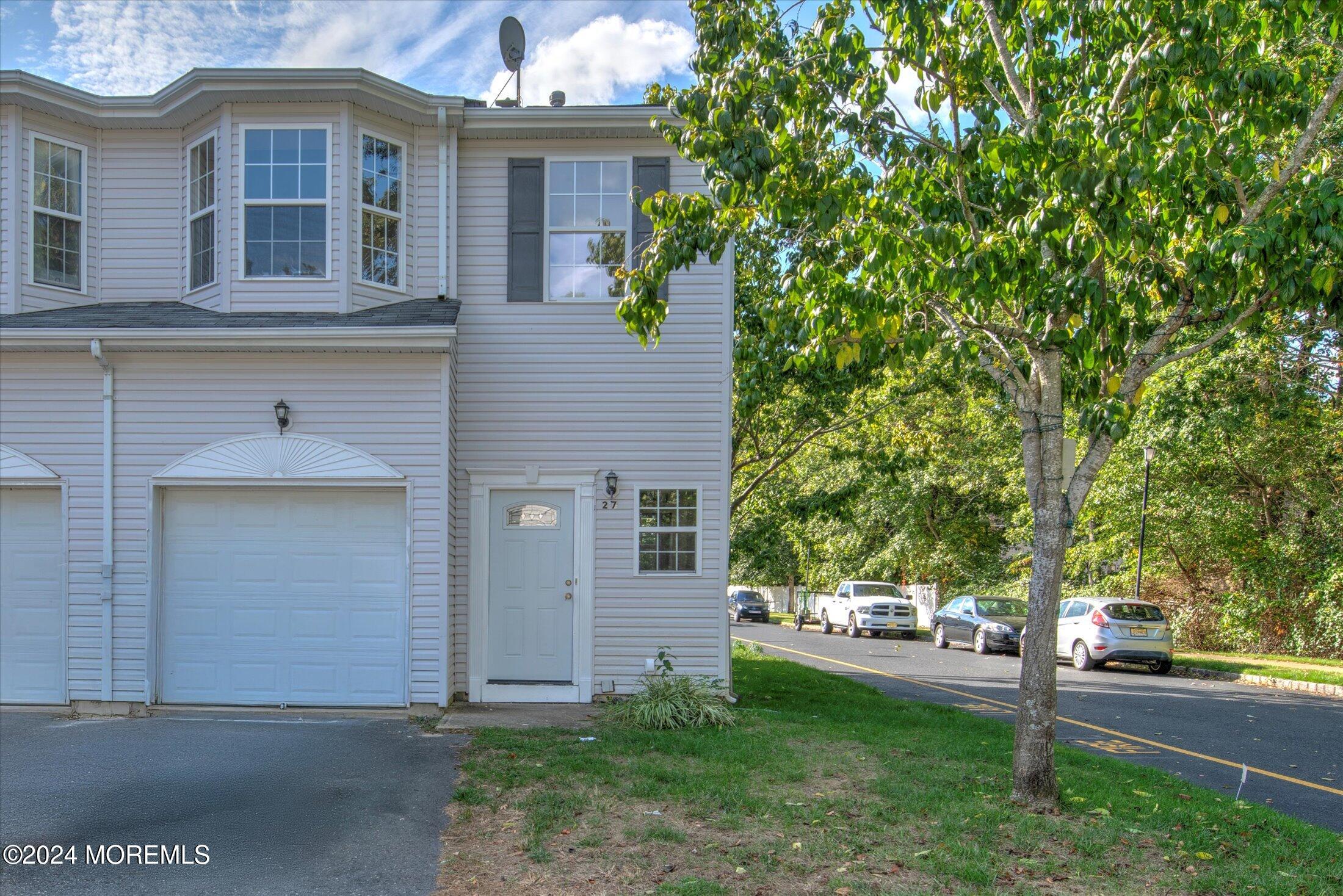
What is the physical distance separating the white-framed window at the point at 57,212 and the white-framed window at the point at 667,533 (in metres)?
6.69

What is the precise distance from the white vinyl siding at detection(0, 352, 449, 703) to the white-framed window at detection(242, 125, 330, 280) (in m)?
1.04

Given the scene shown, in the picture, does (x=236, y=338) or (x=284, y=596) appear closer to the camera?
(x=236, y=338)

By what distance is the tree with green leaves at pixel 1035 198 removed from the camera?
19.2ft

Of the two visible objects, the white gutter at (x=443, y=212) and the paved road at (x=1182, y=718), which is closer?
the paved road at (x=1182, y=718)

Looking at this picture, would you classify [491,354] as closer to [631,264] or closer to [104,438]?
[631,264]

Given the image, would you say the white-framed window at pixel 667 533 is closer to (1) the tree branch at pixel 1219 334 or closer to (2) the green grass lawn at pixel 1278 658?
(1) the tree branch at pixel 1219 334

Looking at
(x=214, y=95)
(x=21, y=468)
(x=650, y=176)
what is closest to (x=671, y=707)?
(x=650, y=176)

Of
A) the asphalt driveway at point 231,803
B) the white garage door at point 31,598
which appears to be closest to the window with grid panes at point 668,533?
the asphalt driveway at point 231,803

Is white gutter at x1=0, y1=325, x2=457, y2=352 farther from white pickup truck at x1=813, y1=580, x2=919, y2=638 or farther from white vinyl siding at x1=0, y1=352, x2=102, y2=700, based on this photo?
white pickup truck at x1=813, y1=580, x2=919, y2=638

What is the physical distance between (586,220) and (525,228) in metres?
0.69

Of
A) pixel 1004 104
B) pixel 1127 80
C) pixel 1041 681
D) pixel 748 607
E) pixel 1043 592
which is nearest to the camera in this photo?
pixel 1127 80

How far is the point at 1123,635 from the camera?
1769cm

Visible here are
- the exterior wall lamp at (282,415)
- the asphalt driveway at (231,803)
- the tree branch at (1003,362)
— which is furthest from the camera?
the exterior wall lamp at (282,415)

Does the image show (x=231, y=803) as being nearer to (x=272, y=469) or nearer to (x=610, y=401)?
(x=272, y=469)
